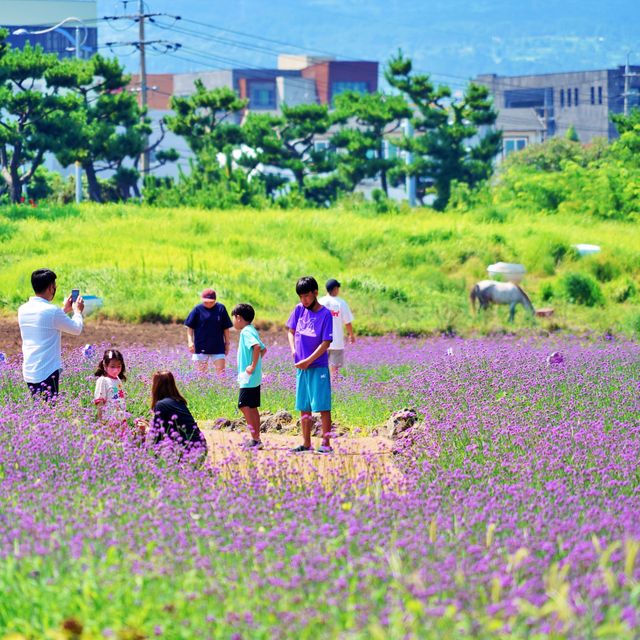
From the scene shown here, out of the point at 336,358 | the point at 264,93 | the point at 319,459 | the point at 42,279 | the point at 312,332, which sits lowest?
the point at 319,459

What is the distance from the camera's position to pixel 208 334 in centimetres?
1324

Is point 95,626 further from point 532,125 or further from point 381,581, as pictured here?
point 532,125

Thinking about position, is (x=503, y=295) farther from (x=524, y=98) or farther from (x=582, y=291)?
(x=524, y=98)

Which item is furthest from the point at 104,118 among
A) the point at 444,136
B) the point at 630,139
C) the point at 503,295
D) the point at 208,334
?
the point at 208,334

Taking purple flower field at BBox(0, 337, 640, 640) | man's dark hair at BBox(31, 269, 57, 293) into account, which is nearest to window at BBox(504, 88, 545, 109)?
purple flower field at BBox(0, 337, 640, 640)

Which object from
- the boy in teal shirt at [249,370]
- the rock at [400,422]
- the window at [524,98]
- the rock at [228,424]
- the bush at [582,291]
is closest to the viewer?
the boy in teal shirt at [249,370]

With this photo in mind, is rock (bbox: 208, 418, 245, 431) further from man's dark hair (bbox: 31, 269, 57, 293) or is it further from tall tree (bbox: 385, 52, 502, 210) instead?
tall tree (bbox: 385, 52, 502, 210)

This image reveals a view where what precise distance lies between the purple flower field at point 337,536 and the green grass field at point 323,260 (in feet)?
40.5

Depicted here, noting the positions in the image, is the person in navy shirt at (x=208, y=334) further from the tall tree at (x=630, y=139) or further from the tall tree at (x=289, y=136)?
the tall tree at (x=289, y=136)

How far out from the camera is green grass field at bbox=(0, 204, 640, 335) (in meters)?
22.1

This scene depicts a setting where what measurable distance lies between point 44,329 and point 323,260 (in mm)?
18037

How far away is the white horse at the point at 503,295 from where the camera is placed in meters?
21.8

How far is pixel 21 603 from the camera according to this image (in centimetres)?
493

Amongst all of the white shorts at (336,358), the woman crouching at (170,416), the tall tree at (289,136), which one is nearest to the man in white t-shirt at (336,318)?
the white shorts at (336,358)
